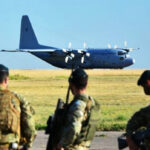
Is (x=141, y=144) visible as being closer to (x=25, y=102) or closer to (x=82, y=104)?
(x=82, y=104)

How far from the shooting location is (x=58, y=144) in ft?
18.6

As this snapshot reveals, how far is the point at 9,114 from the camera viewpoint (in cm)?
595

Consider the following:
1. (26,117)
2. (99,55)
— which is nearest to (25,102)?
(26,117)

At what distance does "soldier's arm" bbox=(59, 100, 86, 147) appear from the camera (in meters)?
5.59

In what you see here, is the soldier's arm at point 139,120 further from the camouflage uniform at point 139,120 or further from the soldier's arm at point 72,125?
the soldier's arm at point 72,125

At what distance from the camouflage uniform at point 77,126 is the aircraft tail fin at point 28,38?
330 feet

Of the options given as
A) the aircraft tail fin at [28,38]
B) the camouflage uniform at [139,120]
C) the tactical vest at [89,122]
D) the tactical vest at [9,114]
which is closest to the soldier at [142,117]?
the camouflage uniform at [139,120]

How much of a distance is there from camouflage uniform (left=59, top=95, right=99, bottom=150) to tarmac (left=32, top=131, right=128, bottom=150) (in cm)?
775

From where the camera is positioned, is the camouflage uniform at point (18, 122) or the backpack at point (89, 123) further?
the camouflage uniform at point (18, 122)

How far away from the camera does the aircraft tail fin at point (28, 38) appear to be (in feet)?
354

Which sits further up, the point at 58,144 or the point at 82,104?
the point at 82,104

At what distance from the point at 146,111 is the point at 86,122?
1.79ft

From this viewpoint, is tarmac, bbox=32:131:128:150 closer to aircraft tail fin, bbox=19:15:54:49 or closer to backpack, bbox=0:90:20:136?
backpack, bbox=0:90:20:136

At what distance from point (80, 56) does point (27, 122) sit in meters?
93.0
